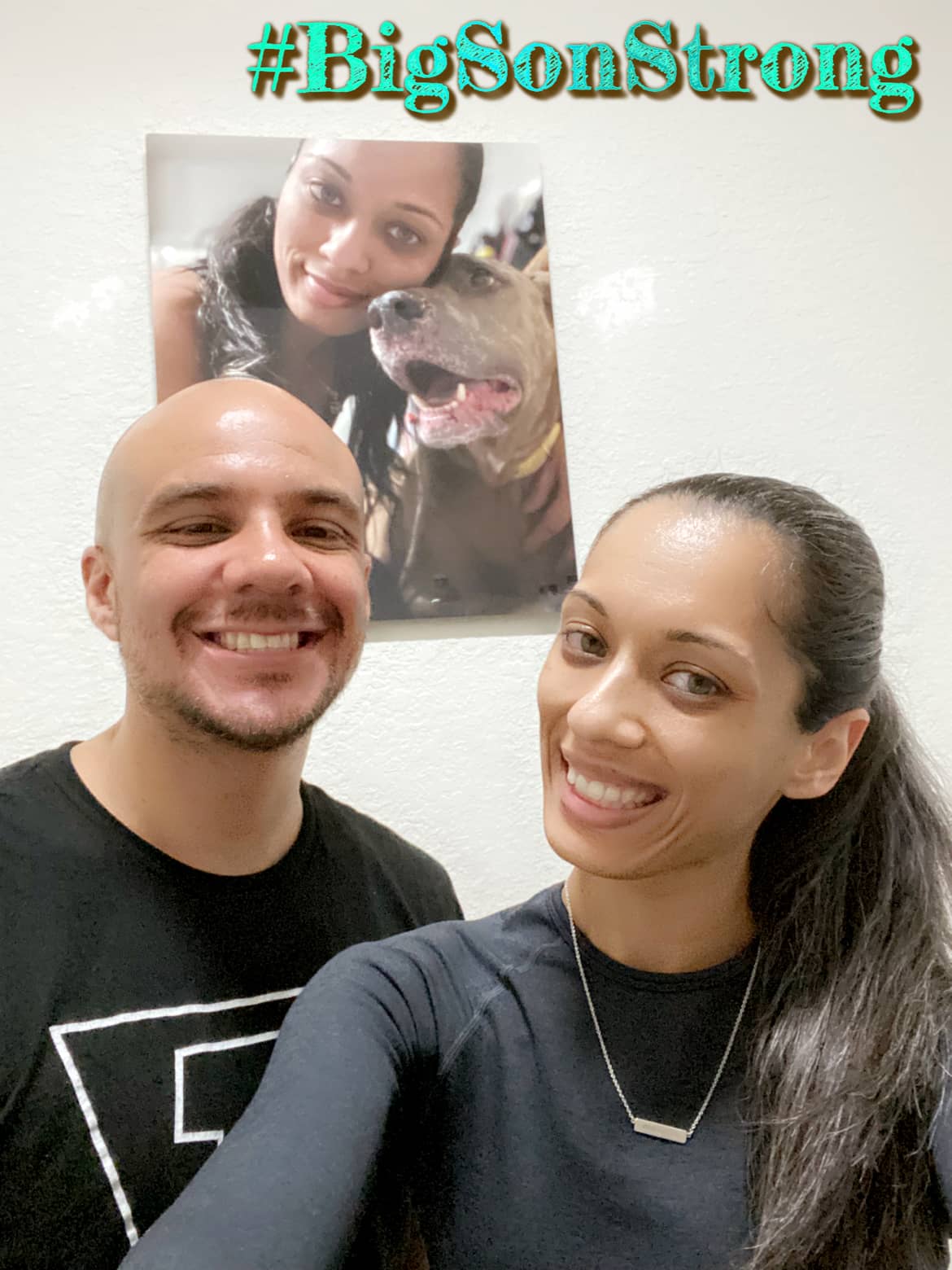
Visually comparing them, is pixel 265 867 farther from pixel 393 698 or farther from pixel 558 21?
pixel 558 21

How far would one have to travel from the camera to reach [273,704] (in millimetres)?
848

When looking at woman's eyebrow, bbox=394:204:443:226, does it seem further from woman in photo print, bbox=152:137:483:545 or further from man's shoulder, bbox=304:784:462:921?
man's shoulder, bbox=304:784:462:921

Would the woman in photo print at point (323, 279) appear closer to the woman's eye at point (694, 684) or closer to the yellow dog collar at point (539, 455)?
the yellow dog collar at point (539, 455)

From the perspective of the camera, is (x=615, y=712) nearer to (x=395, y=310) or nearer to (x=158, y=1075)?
A: (x=158, y=1075)

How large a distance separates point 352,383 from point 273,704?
50 centimetres

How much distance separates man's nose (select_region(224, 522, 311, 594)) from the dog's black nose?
0.45m

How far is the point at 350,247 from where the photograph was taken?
119 cm

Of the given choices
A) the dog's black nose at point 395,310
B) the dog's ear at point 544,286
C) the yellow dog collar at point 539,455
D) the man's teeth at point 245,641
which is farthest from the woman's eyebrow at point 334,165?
the man's teeth at point 245,641

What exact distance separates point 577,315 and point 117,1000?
98 centimetres

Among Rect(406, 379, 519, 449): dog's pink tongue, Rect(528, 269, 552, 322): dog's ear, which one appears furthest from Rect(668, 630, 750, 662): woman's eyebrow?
Rect(528, 269, 552, 322): dog's ear

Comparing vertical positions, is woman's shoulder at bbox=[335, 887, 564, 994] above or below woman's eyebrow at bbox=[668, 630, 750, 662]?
below

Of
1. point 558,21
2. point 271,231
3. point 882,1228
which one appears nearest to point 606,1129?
point 882,1228

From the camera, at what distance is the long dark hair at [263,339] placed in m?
1.15

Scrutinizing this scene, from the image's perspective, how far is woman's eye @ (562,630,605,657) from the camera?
2.43 ft
